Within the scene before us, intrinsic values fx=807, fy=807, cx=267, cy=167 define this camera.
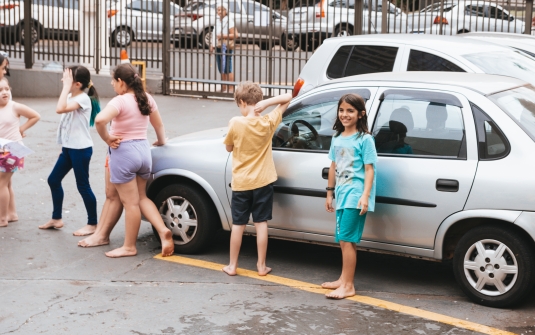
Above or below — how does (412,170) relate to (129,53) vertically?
below

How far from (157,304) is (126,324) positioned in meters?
0.42

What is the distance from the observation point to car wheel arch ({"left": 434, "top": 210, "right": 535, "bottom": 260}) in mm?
5344

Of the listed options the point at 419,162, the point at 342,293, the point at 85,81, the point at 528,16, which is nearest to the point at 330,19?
the point at 528,16

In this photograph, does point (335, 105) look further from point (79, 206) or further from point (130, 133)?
point (79, 206)

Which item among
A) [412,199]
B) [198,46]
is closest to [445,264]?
[412,199]

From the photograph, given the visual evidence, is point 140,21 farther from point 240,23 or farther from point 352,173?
point 352,173

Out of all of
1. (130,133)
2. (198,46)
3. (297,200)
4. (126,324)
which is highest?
(198,46)

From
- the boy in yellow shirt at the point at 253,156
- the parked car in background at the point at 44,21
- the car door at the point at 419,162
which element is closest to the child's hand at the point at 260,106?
the boy in yellow shirt at the point at 253,156

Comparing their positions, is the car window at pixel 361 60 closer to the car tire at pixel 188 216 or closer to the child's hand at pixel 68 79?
the car tire at pixel 188 216

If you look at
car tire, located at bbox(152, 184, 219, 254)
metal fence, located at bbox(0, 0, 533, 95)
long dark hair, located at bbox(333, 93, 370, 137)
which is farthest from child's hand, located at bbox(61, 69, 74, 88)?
metal fence, located at bbox(0, 0, 533, 95)

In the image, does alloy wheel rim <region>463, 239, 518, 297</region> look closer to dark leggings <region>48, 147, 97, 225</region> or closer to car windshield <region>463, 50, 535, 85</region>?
car windshield <region>463, 50, 535, 85</region>

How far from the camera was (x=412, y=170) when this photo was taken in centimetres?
574

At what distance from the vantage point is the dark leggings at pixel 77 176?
7398 mm

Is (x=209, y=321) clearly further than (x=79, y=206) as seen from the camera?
No
